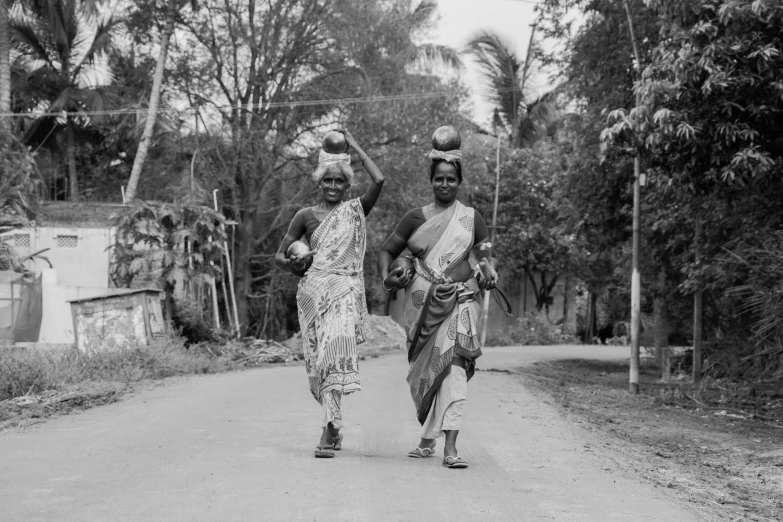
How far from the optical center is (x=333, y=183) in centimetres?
682

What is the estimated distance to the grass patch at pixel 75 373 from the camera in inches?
376

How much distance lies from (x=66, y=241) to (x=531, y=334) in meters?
21.3

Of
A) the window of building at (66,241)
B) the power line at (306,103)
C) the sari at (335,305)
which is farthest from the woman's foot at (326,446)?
the power line at (306,103)

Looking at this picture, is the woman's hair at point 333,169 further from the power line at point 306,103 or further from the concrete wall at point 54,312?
the power line at point 306,103

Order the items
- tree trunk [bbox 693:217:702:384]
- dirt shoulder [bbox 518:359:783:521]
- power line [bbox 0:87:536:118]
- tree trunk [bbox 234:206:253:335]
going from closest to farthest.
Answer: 1. dirt shoulder [bbox 518:359:783:521]
2. tree trunk [bbox 693:217:702:384]
3. power line [bbox 0:87:536:118]
4. tree trunk [bbox 234:206:253:335]

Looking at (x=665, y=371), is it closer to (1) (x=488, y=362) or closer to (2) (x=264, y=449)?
(1) (x=488, y=362)

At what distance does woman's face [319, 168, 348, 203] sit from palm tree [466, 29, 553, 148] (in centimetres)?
3169

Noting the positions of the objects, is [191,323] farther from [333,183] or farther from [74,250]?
[333,183]

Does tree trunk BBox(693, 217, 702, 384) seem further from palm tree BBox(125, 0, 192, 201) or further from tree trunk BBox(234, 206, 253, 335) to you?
palm tree BBox(125, 0, 192, 201)

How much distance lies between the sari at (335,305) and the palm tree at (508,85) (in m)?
31.8

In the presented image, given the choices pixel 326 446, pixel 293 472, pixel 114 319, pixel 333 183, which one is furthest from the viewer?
pixel 114 319

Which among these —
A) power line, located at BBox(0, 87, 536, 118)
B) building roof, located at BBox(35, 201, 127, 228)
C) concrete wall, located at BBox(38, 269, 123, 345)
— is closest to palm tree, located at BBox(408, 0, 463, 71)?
power line, located at BBox(0, 87, 536, 118)

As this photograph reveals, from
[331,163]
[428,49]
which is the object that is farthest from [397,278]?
[428,49]

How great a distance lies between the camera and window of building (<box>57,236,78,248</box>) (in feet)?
72.8
